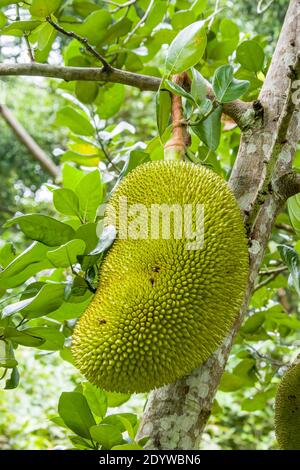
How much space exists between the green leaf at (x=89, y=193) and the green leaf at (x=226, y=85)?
17cm

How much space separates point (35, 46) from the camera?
0.89 m

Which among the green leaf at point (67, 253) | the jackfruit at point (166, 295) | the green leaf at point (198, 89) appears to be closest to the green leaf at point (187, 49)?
the green leaf at point (198, 89)

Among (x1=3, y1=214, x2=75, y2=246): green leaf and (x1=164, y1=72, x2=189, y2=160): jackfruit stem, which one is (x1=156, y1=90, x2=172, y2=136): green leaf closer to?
(x1=164, y1=72, x2=189, y2=160): jackfruit stem

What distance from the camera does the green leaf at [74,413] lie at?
26.7 inches

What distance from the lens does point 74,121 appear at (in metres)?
1.11

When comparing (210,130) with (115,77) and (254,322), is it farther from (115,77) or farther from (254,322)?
(254,322)

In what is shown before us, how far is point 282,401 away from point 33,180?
3.50m

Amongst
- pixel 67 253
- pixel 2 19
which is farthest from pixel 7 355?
pixel 2 19

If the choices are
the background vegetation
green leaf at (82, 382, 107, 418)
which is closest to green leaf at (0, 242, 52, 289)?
the background vegetation

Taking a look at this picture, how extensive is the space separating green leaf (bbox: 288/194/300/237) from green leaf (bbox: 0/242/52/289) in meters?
0.29

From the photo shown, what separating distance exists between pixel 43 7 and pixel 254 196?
13.8 inches

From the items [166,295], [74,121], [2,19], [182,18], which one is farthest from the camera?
[74,121]

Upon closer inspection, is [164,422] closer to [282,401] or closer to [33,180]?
[282,401]

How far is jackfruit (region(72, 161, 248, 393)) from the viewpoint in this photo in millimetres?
591
